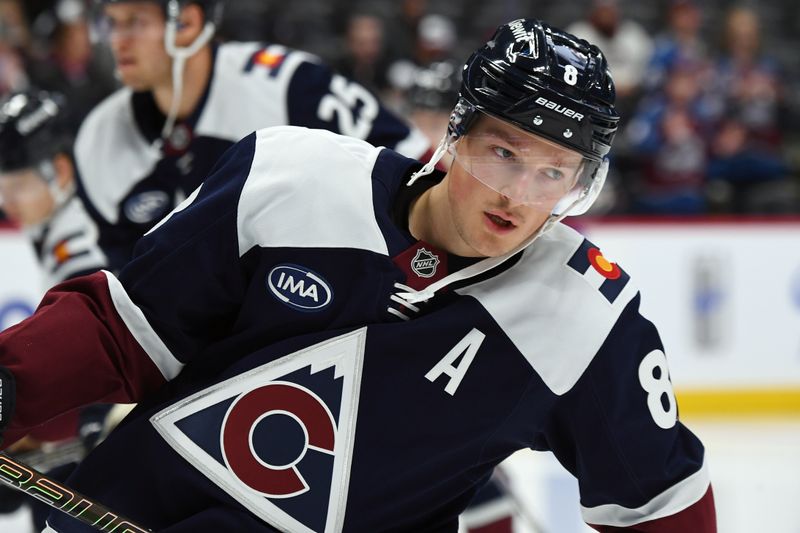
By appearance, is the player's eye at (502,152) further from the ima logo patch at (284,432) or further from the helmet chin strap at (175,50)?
the helmet chin strap at (175,50)

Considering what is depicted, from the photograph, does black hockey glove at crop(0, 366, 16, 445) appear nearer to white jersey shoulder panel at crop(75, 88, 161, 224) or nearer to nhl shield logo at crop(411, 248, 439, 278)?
nhl shield logo at crop(411, 248, 439, 278)

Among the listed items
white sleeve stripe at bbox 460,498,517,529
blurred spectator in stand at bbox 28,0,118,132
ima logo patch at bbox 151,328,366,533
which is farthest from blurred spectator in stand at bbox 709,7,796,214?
ima logo patch at bbox 151,328,366,533

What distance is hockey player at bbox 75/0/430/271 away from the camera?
2836 mm

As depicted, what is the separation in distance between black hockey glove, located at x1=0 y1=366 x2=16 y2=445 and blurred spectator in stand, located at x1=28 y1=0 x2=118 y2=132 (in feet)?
14.7

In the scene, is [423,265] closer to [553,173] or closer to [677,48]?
[553,173]

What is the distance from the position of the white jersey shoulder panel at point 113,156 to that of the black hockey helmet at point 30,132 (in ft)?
0.54

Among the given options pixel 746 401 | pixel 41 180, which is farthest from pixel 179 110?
pixel 746 401

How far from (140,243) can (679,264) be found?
160 inches

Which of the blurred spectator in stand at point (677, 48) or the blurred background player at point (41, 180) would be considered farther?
the blurred spectator in stand at point (677, 48)

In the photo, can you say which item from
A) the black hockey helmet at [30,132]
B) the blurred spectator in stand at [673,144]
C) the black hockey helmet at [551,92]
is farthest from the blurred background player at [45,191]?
the blurred spectator in stand at [673,144]

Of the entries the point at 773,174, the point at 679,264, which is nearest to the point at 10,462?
the point at 679,264

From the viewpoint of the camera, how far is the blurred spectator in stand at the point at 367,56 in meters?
6.45

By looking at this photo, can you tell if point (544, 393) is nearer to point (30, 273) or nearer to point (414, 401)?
point (414, 401)

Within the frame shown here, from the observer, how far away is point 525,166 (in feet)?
5.33
